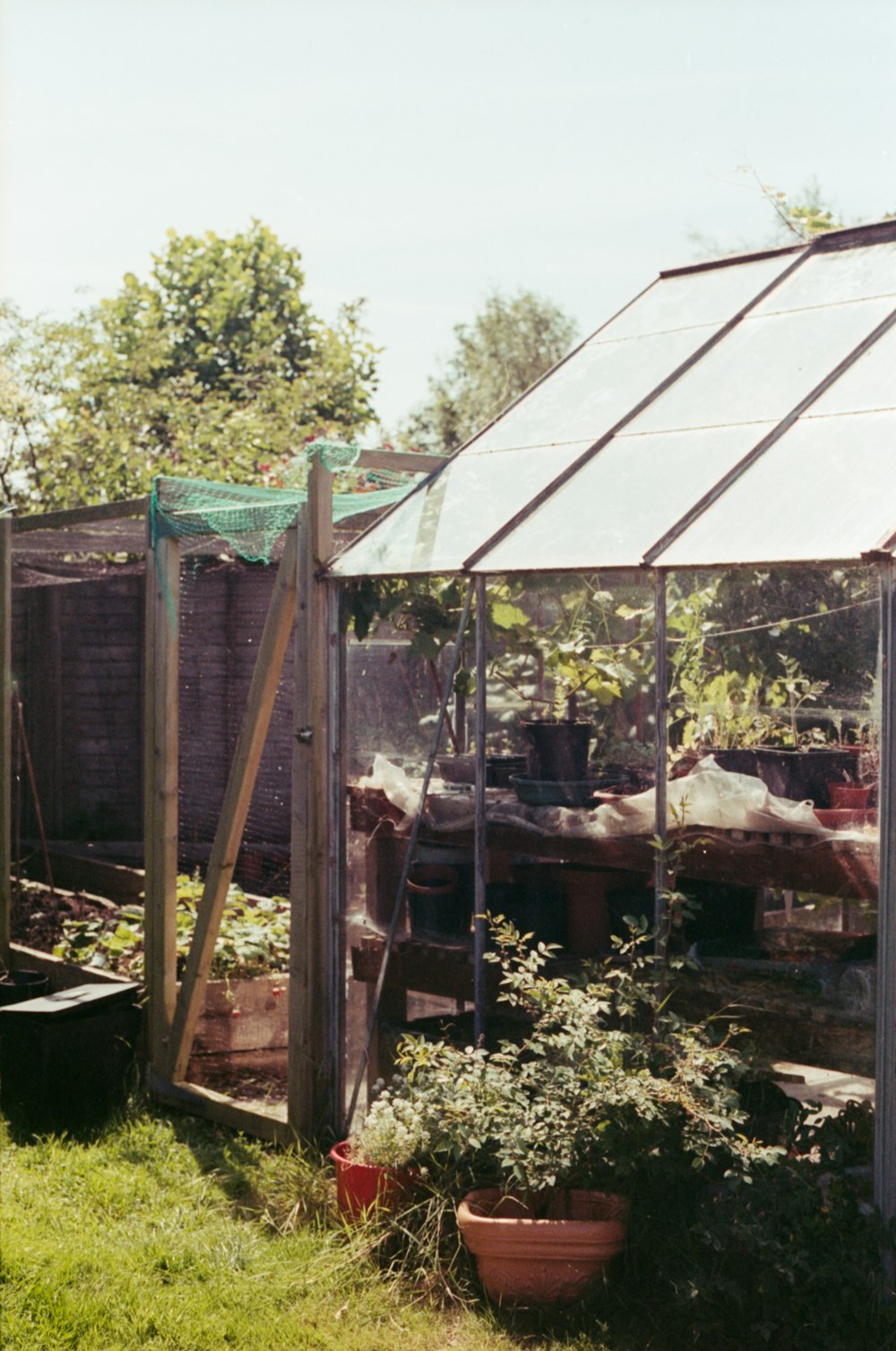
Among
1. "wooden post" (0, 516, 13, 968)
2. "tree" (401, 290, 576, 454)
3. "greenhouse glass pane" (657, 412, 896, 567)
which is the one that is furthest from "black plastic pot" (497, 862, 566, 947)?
"tree" (401, 290, 576, 454)

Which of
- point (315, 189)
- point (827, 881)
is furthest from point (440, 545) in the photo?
point (315, 189)

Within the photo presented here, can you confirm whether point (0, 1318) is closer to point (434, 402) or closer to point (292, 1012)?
point (292, 1012)

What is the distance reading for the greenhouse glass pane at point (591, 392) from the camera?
5.52m

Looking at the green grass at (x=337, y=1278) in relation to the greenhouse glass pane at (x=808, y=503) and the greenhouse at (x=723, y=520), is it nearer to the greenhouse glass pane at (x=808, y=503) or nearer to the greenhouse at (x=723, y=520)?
the greenhouse at (x=723, y=520)

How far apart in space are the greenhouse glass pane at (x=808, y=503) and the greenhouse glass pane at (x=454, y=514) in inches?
35.6

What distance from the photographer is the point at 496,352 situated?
25484 millimetres

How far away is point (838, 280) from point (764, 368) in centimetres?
60

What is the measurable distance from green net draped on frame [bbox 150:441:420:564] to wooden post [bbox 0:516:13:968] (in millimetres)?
1662

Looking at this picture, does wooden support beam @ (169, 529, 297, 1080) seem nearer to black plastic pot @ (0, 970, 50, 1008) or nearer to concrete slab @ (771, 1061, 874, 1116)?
black plastic pot @ (0, 970, 50, 1008)

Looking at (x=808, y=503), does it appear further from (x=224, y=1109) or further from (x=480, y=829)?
(x=224, y=1109)

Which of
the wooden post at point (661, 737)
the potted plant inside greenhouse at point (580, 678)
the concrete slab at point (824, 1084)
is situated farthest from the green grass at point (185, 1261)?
the potted plant inside greenhouse at point (580, 678)

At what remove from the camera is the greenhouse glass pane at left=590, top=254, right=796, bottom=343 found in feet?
19.1

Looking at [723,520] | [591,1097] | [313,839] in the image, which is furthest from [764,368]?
[591,1097]

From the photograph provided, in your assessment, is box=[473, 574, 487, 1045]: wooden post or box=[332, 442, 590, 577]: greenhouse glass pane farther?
box=[332, 442, 590, 577]: greenhouse glass pane
